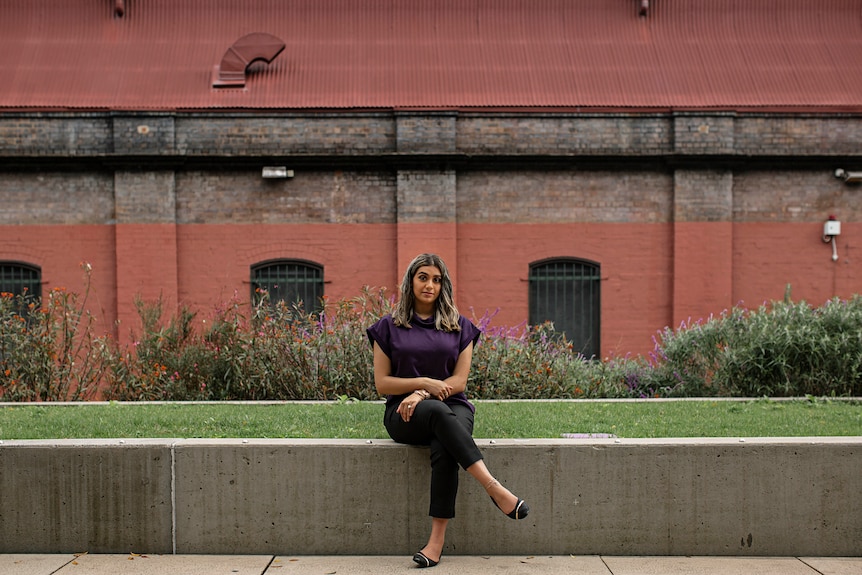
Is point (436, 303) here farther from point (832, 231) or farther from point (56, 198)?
point (832, 231)

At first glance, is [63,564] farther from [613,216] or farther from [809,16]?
A: [809,16]

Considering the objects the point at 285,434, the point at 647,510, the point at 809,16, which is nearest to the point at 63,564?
the point at 285,434

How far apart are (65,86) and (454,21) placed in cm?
729

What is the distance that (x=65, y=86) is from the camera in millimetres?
14609

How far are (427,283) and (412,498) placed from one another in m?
1.33

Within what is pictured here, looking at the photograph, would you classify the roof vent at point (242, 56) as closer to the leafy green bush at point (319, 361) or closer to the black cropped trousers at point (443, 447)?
the leafy green bush at point (319, 361)

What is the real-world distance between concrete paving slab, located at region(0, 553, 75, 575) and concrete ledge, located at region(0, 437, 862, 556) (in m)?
0.09

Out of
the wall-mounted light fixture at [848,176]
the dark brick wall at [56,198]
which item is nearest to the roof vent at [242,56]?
the dark brick wall at [56,198]

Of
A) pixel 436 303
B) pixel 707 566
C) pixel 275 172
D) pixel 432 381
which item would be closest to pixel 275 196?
pixel 275 172

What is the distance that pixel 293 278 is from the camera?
14234 mm

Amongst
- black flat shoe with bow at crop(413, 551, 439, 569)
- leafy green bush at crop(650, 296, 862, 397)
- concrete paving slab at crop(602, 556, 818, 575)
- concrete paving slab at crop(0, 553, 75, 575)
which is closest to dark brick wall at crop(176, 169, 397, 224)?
leafy green bush at crop(650, 296, 862, 397)

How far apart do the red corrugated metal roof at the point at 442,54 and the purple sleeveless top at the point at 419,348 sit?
9.45m

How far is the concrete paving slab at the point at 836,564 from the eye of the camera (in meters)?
4.71

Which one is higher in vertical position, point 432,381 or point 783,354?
point 432,381
